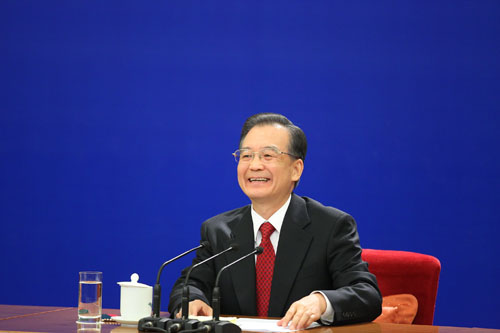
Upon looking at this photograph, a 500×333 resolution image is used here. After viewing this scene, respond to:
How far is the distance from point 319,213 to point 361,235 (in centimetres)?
169

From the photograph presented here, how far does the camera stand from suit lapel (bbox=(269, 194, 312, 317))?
223cm

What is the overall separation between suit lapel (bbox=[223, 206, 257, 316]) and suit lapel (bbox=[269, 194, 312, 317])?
70mm

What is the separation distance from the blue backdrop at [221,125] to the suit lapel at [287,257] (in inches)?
67.8

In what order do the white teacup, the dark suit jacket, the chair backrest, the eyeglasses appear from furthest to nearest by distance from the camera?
the chair backrest
the eyeglasses
the dark suit jacket
the white teacup

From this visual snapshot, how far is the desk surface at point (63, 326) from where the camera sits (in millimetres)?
1771

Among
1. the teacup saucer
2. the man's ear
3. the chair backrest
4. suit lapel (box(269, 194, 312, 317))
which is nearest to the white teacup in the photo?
the teacup saucer

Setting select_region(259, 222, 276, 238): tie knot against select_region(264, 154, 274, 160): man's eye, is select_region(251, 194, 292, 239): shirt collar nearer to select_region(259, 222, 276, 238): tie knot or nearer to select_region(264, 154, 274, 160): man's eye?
select_region(259, 222, 276, 238): tie knot

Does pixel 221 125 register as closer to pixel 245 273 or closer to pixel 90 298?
pixel 245 273

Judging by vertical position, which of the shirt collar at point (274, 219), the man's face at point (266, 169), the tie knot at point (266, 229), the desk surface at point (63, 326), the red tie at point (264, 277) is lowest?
the desk surface at point (63, 326)

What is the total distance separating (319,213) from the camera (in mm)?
2348

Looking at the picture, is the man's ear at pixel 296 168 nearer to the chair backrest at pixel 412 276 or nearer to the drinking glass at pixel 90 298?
the chair backrest at pixel 412 276

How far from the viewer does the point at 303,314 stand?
71.9 inches

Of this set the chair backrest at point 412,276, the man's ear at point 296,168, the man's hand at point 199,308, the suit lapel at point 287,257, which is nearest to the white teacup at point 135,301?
the man's hand at point 199,308

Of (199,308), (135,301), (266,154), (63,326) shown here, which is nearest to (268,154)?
(266,154)
